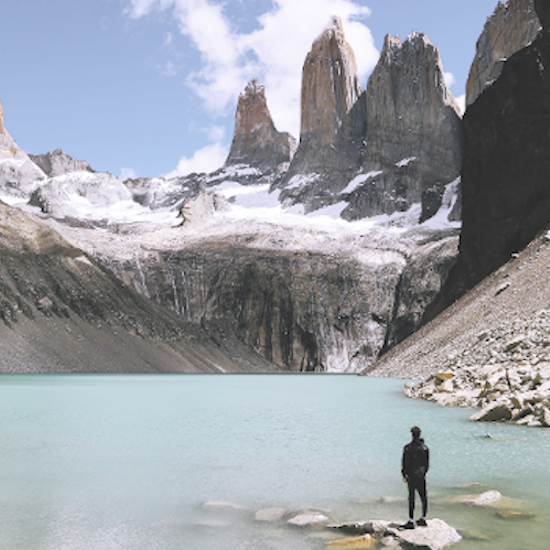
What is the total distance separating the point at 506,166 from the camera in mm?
47938

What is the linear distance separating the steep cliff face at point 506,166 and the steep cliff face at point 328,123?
3595 inches

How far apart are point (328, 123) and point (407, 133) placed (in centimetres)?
2145

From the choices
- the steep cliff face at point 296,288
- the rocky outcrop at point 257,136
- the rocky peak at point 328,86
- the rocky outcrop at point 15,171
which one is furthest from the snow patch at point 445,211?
the rocky outcrop at point 15,171

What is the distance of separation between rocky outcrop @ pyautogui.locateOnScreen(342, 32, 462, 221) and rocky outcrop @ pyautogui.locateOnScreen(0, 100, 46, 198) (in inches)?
3874

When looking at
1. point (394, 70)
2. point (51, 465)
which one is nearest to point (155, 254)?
point (394, 70)

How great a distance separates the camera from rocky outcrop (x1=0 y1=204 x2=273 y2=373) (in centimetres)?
4809

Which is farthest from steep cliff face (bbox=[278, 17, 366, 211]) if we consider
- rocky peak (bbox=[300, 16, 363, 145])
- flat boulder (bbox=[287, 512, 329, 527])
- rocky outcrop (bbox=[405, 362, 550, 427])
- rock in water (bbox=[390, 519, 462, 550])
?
rock in water (bbox=[390, 519, 462, 550])

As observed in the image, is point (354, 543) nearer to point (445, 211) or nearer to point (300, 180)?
point (445, 211)

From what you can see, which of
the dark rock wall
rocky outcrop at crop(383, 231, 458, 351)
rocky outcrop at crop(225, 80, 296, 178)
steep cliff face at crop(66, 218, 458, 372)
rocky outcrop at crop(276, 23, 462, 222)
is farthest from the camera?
rocky outcrop at crop(225, 80, 296, 178)

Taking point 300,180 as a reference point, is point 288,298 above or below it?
below

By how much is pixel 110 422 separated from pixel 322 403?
28.7ft

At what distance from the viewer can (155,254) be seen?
99188mm

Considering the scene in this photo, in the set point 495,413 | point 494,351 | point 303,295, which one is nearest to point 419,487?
point 495,413

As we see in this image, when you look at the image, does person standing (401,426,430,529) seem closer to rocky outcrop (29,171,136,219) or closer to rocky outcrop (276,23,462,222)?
rocky outcrop (276,23,462,222)
